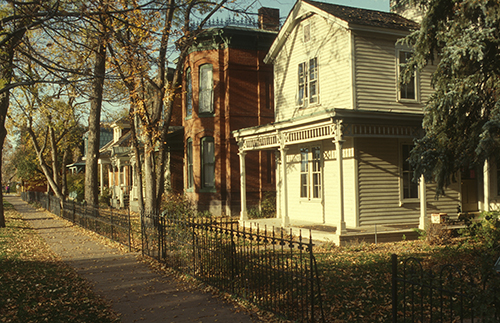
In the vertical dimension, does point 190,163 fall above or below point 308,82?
below

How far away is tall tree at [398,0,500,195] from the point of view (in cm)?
1071

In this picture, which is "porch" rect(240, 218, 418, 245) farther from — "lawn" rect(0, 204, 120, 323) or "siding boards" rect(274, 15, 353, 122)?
"lawn" rect(0, 204, 120, 323)

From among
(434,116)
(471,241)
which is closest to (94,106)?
(434,116)

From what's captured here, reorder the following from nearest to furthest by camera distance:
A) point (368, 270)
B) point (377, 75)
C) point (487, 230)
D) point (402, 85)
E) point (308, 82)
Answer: point (368, 270)
point (487, 230)
point (377, 75)
point (402, 85)
point (308, 82)

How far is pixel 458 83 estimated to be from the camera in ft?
37.1

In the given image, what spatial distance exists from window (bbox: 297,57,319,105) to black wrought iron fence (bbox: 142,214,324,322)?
9078 mm

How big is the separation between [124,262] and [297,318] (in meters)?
6.86

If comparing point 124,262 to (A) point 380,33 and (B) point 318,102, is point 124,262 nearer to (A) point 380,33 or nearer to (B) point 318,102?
(B) point 318,102

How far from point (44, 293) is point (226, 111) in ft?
54.3

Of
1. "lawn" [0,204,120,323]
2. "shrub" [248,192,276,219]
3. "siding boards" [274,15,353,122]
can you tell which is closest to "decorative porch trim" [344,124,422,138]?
"siding boards" [274,15,353,122]

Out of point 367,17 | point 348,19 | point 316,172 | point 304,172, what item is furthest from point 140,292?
point 367,17

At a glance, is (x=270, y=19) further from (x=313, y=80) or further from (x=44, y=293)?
(x=44, y=293)

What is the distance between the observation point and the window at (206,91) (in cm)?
2431

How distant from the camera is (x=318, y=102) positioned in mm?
17703
